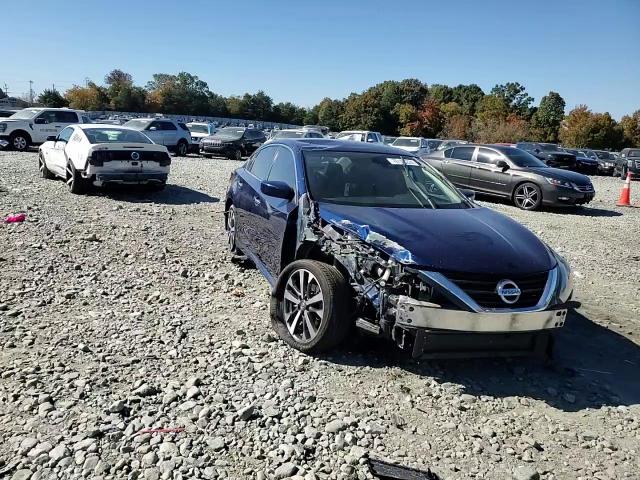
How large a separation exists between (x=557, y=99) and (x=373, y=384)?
84.1 metres

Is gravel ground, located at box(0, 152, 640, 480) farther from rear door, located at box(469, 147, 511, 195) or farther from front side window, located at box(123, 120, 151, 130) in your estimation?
front side window, located at box(123, 120, 151, 130)

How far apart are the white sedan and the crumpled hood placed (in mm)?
7228

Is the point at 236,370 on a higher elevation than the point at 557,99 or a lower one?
lower

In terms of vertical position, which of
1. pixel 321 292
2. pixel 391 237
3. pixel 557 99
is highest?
pixel 557 99

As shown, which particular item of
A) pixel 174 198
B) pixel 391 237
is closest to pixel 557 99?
pixel 174 198

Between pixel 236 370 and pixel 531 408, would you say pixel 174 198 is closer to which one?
pixel 236 370

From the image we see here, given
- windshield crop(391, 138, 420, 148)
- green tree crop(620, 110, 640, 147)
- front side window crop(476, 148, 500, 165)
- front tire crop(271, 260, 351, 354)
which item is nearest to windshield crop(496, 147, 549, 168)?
front side window crop(476, 148, 500, 165)

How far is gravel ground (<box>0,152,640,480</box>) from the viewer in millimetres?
2854

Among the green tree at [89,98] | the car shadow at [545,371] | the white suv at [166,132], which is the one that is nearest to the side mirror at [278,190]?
the car shadow at [545,371]

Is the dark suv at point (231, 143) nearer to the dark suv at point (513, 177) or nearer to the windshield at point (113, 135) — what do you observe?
the dark suv at point (513, 177)

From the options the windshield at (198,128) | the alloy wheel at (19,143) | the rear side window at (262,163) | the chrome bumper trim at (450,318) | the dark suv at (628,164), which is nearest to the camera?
the chrome bumper trim at (450,318)

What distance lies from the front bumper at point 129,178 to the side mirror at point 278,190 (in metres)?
6.54

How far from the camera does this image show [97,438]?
2938 mm

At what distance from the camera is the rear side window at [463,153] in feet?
47.8
